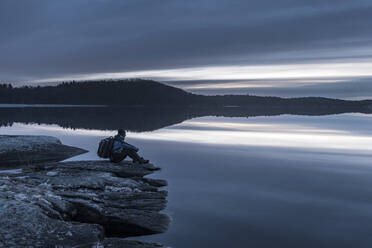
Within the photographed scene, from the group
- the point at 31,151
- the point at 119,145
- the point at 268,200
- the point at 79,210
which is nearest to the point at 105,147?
the point at 119,145

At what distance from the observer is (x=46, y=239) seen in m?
8.83

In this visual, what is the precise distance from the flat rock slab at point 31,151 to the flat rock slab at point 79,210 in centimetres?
967

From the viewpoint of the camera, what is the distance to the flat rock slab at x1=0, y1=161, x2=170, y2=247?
905cm

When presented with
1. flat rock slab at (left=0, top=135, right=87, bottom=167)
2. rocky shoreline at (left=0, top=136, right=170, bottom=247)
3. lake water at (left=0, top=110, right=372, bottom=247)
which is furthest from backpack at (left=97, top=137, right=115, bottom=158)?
flat rock slab at (left=0, top=135, right=87, bottom=167)

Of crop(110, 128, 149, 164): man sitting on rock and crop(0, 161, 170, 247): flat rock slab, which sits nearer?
crop(0, 161, 170, 247): flat rock slab

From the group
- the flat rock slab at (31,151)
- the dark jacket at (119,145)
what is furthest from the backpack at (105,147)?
the flat rock slab at (31,151)

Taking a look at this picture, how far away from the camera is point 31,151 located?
2750 cm

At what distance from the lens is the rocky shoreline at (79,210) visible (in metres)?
9.05

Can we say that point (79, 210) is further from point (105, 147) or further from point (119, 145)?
point (119, 145)

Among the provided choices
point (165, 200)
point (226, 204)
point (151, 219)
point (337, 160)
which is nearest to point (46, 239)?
point (151, 219)

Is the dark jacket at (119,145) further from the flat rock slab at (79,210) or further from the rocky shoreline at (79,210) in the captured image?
the flat rock slab at (79,210)

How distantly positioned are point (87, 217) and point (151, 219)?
7.07 ft

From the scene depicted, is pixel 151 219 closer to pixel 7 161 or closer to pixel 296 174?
pixel 296 174

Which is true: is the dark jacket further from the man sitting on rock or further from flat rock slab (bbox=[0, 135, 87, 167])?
flat rock slab (bbox=[0, 135, 87, 167])
